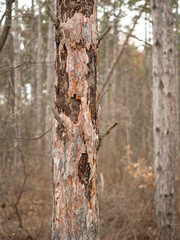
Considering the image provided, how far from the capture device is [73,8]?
7.22 feet

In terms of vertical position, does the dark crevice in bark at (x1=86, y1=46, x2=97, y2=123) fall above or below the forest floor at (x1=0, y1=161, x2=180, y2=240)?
above

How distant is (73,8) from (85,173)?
1390mm

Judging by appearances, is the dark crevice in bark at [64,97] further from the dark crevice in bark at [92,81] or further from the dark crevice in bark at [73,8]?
the dark crevice in bark at [73,8]

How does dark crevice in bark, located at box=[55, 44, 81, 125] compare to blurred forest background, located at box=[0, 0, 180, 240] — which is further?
blurred forest background, located at box=[0, 0, 180, 240]

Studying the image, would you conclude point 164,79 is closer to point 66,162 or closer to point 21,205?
point 66,162

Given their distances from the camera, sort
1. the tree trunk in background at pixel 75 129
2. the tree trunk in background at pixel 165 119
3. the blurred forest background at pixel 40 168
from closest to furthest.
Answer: the tree trunk in background at pixel 75 129, the blurred forest background at pixel 40 168, the tree trunk in background at pixel 165 119

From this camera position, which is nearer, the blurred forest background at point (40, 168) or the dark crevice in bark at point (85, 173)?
the dark crevice in bark at point (85, 173)

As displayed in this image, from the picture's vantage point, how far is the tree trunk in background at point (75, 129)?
2.12 metres

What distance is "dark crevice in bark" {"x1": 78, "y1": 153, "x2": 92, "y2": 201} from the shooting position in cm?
214

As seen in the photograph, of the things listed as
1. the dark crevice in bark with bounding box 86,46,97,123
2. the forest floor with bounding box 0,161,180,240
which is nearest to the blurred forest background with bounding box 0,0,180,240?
the forest floor with bounding box 0,161,180,240

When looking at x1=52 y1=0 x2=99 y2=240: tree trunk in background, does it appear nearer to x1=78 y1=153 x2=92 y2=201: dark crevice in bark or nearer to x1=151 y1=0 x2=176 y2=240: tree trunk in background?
x1=78 y1=153 x2=92 y2=201: dark crevice in bark

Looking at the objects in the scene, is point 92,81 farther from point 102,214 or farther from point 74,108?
point 102,214

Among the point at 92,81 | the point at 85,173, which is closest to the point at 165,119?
the point at 92,81

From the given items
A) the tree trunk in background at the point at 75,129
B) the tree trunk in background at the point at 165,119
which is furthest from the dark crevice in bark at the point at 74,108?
the tree trunk in background at the point at 165,119
